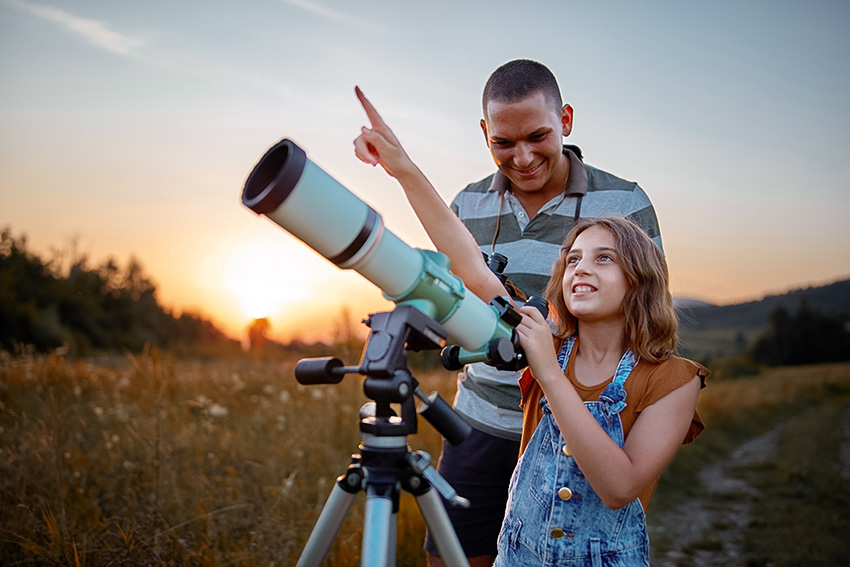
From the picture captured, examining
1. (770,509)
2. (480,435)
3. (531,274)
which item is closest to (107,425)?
(480,435)

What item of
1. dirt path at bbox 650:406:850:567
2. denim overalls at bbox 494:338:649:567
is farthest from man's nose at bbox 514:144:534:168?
dirt path at bbox 650:406:850:567

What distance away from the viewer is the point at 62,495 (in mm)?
3252

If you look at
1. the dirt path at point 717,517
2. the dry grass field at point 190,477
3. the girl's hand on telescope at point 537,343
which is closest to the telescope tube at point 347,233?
the girl's hand on telescope at point 537,343

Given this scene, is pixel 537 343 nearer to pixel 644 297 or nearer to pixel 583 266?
pixel 583 266

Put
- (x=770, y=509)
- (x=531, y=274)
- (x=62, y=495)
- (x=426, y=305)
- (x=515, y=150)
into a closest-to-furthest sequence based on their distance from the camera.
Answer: (x=426, y=305) → (x=515, y=150) → (x=531, y=274) → (x=62, y=495) → (x=770, y=509)

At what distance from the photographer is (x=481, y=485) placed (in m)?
2.99

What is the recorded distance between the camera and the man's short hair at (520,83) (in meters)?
2.66

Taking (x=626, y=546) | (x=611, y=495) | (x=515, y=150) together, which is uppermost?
(x=515, y=150)

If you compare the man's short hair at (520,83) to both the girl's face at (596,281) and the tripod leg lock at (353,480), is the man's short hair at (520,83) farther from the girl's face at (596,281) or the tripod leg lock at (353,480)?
the tripod leg lock at (353,480)

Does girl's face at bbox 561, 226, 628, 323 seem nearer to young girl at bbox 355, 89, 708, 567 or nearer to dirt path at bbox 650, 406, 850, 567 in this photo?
young girl at bbox 355, 89, 708, 567

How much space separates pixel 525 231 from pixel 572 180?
0.32m

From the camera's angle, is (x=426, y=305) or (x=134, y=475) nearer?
(x=426, y=305)

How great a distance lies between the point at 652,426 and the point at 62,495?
2.97 metres

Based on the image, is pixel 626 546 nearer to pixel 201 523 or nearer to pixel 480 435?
pixel 480 435
